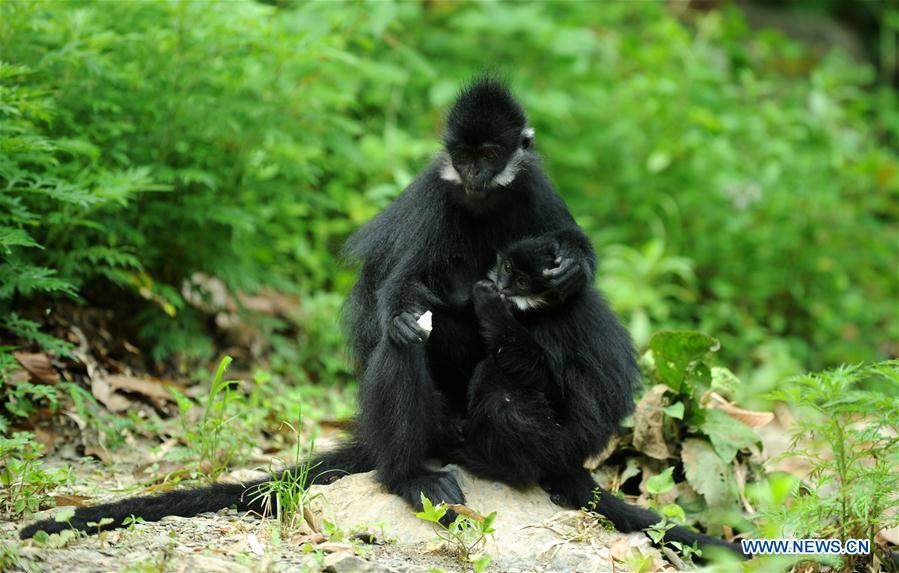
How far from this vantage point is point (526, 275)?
4727 mm

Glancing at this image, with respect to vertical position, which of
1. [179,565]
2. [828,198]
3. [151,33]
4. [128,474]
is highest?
[151,33]

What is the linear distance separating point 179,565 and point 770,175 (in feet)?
26.8

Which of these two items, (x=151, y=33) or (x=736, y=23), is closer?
(x=151, y=33)

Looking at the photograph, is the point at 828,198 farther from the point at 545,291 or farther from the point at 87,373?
the point at 87,373

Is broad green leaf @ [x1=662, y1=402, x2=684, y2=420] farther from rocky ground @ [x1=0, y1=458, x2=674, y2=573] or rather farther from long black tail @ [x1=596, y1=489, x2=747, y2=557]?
rocky ground @ [x1=0, y1=458, x2=674, y2=573]

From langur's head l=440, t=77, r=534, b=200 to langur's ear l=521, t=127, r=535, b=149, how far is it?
0.02 m

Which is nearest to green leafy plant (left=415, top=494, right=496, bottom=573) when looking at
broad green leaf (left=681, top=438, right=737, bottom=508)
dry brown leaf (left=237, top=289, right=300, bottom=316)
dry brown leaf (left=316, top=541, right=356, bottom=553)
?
dry brown leaf (left=316, top=541, right=356, bottom=553)

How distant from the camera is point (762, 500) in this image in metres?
4.80

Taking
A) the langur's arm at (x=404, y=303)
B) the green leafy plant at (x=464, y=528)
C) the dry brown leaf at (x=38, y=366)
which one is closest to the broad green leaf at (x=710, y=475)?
the green leafy plant at (x=464, y=528)

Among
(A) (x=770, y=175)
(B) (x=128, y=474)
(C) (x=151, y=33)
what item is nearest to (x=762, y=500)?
(B) (x=128, y=474)

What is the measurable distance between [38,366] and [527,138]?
307cm

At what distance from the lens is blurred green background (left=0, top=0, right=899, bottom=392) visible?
5.54 metres

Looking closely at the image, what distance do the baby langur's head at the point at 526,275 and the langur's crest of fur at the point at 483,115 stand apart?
611 millimetres

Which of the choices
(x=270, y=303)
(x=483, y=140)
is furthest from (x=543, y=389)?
(x=270, y=303)
